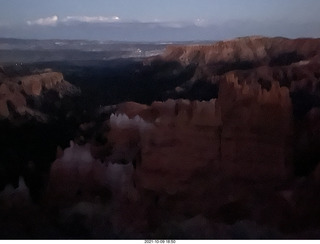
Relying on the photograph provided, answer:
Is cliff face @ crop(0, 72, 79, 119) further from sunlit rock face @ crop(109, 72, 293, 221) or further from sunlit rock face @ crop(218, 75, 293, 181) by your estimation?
sunlit rock face @ crop(218, 75, 293, 181)

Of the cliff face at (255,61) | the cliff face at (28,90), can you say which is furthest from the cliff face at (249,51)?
the cliff face at (28,90)

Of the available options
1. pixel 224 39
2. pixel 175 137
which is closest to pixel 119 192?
pixel 175 137

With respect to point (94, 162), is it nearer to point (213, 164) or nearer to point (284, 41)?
point (213, 164)

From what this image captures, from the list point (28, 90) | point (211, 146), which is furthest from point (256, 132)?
point (28, 90)

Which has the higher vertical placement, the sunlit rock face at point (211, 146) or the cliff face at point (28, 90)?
the cliff face at point (28, 90)

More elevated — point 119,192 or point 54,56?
point 54,56

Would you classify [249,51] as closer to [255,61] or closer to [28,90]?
[255,61]

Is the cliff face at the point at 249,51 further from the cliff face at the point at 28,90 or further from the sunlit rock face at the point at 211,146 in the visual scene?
the cliff face at the point at 28,90

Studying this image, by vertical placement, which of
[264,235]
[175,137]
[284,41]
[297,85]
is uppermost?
[284,41]
